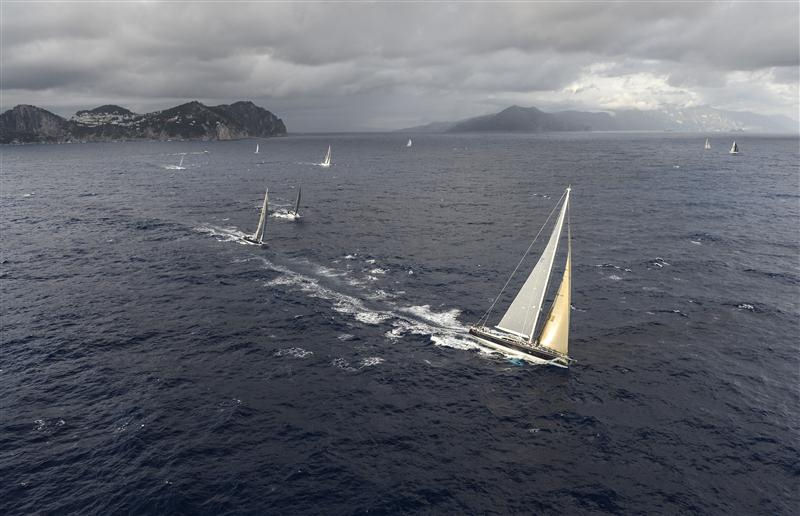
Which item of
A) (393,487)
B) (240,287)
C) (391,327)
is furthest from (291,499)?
(240,287)

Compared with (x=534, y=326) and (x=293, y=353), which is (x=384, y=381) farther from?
(x=534, y=326)

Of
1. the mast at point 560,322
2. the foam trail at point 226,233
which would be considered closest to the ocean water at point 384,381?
the mast at point 560,322

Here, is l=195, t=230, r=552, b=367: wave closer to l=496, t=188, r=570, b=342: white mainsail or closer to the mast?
l=496, t=188, r=570, b=342: white mainsail

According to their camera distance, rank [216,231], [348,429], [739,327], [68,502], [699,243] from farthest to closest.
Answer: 1. [216,231]
2. [699,243]
3. [739,327]
4. [348,429]
5. [68,502]

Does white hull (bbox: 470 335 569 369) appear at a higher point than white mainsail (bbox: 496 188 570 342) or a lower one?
lower

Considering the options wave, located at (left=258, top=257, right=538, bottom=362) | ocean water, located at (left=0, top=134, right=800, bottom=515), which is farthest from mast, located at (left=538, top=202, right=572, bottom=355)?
wave, located at (left=258, top=257, right=538, bottom=362)

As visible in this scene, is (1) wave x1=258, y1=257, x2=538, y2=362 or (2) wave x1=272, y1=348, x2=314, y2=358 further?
(1) wave x1=258, y1=257, x2=538, y2=362

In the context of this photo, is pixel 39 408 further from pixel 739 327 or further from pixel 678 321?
pixel 739 327
